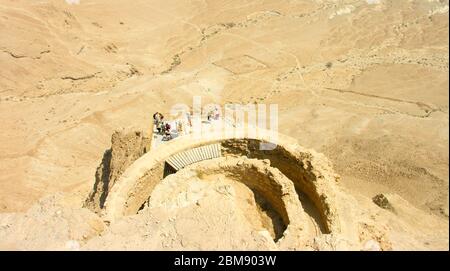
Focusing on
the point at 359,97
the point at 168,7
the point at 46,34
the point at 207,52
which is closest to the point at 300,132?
the point at 359,97

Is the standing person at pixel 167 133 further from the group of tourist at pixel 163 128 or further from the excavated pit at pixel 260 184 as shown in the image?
the excavated pit at pixel 260 184

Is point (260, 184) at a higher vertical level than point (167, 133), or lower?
lower

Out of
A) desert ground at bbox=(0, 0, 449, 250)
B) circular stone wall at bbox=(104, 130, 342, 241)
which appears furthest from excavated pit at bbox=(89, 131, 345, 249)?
desert ground at bbox=(0, 0, 449, 250)

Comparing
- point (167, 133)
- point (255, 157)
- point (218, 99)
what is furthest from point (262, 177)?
point (218, 99)

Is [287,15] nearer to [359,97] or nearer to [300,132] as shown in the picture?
[359,97]

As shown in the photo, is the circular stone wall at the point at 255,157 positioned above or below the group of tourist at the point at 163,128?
below

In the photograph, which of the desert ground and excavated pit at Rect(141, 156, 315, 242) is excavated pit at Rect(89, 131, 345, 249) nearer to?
excavated pit at Rect(141, 156, 315, 242)

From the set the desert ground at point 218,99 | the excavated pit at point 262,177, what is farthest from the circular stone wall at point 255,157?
the desert ground at point 218,99

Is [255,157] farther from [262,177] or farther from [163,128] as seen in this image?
[163,128]

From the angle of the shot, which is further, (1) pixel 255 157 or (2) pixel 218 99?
(2) pixel 218 99
